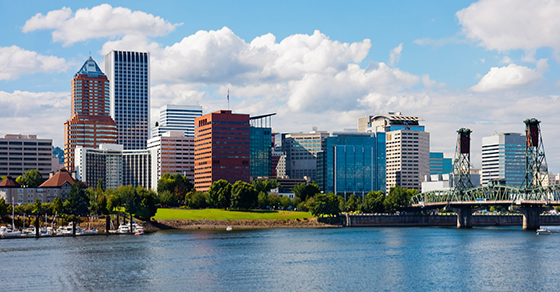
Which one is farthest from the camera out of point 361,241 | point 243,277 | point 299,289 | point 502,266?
point 361,241

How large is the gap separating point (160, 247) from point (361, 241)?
52.8 m

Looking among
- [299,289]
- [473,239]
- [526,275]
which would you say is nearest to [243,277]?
[299,289]

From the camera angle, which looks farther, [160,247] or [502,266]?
A: [160,247]

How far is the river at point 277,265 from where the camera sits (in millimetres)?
104625

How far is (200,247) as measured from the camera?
531 ft

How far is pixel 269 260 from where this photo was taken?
5335 inches

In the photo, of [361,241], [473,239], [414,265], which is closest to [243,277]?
[414,265]

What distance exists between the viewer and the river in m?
105

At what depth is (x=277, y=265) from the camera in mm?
128250

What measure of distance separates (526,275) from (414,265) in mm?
20513

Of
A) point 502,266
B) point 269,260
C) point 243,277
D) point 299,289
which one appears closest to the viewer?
point 299,289

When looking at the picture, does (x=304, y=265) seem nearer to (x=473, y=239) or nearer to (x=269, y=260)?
(x=269, y=260)

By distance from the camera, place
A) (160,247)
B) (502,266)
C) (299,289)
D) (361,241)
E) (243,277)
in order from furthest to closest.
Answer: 1. (361,241)
2. (160,247)
3. (502,266)
4. (243,277)
5. (299,289)

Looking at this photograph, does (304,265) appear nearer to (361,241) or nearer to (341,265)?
(341,265)
